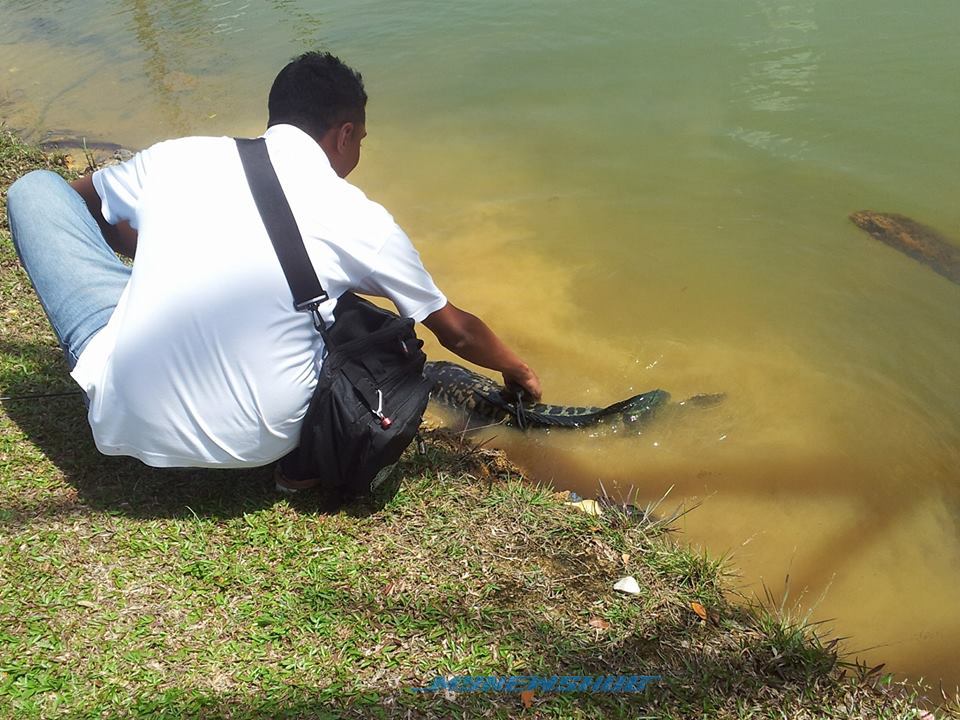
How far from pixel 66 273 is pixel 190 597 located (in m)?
1.37

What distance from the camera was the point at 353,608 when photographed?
2598 mm

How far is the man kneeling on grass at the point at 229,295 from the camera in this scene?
2.45 m

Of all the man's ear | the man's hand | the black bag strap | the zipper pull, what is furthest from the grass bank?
the man's ear

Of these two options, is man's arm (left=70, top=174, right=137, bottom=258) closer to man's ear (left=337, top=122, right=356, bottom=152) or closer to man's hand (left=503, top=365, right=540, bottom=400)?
man's ear (left=337, top=122, right=356, bottom=152)

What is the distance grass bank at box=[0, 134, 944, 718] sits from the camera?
2328 millimetres

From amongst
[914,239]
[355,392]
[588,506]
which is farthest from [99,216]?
[914,239]

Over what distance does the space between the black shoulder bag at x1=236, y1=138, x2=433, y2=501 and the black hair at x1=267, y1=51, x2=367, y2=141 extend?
0.99 feet

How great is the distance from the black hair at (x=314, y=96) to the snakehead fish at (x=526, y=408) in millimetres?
1821

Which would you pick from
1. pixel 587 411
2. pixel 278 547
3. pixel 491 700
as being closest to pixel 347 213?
pixel 278 547

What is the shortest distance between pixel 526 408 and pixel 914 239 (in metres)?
3.32

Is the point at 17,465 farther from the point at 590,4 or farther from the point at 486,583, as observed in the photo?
the point at 590,4

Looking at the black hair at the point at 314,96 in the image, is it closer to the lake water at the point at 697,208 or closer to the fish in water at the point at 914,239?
the lake water at the point at 697,208

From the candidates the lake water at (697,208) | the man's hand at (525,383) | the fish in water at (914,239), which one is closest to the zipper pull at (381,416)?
the man's hand at (525,383)

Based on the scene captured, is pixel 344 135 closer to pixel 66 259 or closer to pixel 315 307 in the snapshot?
pixel 315 307
